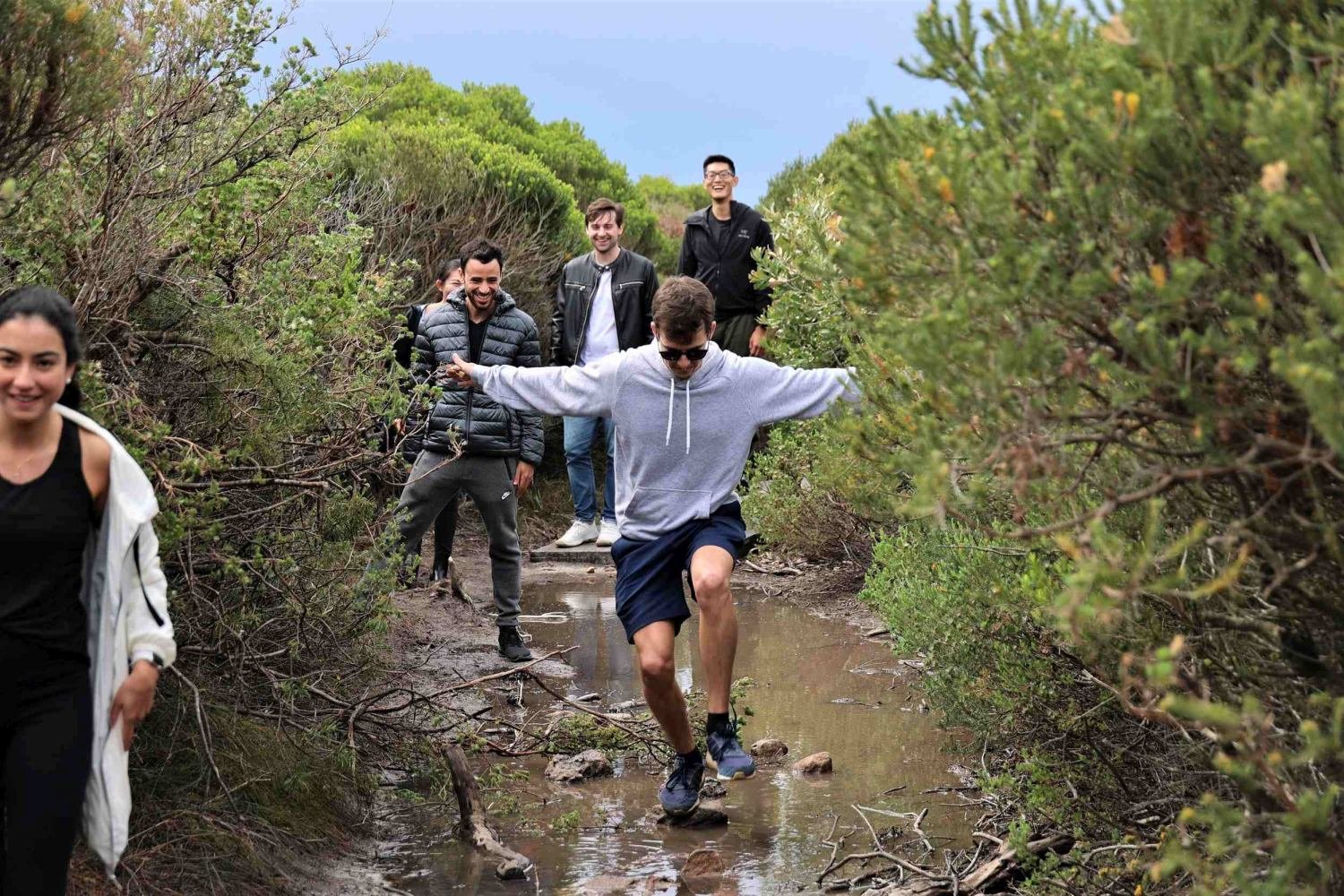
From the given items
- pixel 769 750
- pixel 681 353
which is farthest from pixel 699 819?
pixel 681 353

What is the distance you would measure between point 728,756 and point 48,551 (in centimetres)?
307

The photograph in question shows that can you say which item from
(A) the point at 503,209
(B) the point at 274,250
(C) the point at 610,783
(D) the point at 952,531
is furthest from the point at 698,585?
(A) the point at 503,209

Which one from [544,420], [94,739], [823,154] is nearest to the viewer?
[94,739]

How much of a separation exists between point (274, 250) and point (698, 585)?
6.83ft

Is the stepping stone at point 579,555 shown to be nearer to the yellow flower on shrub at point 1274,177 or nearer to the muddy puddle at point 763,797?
the muddy puddle at point 763,797

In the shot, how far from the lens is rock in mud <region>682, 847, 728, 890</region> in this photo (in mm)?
5488

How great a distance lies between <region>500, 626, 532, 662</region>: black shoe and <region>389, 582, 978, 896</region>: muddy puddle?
1.11 ft

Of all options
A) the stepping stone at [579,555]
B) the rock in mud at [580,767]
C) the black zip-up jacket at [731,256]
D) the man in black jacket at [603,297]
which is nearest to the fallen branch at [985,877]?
the rock in mud at [580,767]

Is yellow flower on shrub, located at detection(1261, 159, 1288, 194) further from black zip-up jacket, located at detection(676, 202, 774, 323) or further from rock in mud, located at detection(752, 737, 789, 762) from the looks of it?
black zip-up jacket, located at detection(676, 202, 774, 323)

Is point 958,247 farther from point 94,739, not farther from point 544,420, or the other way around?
point 544,420

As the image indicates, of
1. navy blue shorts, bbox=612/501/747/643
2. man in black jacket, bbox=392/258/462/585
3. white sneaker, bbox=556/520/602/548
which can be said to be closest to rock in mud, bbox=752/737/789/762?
navy blue shorts, bbox=612/501/747/643

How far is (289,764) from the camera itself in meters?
5.58

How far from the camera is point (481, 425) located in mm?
Answer: 8656

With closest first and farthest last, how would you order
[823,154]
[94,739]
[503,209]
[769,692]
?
[94,739] → [769,692] → [503,209] → [823,154]
